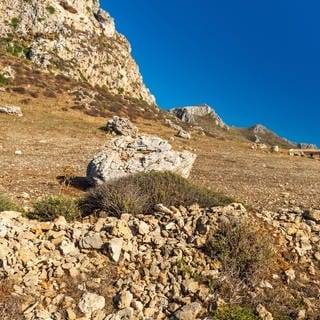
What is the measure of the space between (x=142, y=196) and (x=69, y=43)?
7729 cm

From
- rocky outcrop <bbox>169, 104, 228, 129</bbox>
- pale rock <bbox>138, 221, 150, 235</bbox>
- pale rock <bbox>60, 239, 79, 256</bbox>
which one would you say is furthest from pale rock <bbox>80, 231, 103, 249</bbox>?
rocky outcrop <bbox>169, 104, 228, 129</bbox>

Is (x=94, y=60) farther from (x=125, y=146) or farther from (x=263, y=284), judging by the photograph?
(x=263, y=284)

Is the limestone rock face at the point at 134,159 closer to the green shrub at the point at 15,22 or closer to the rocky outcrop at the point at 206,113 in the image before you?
the green shrub at the point at 15,22

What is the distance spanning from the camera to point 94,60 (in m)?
84.4

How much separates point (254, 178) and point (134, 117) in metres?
38.0

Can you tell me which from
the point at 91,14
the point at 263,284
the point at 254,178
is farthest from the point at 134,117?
the point at 263,284

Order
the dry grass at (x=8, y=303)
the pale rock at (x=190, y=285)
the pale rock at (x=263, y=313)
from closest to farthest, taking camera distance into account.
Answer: the dry grass at (x=8, y=303)
the pale rock at (x=263, y=313)
the pale rock at (x=190, y=285)

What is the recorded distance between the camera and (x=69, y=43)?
3216 inches

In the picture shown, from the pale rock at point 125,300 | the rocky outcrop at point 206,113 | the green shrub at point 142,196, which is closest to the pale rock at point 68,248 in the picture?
the pale rock at point 125,300

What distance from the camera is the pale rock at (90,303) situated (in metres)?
7.14

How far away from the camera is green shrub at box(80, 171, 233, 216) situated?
1045 centimetres

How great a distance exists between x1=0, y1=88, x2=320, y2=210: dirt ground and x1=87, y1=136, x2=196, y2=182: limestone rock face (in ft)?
5.06

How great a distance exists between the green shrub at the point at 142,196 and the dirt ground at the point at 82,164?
467 cm

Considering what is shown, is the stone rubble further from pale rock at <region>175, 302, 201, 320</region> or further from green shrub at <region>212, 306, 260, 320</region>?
green shrub at <region>212, 306, 260, 320</region>
